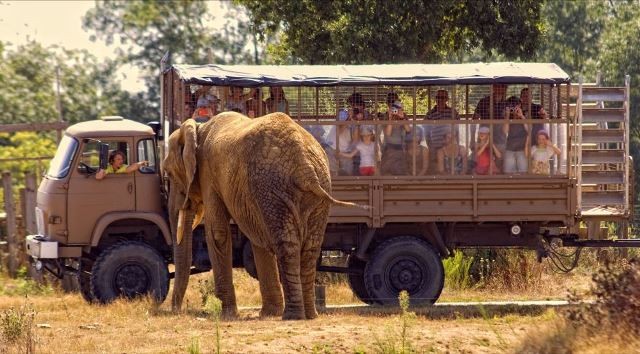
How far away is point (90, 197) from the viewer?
1917 cm

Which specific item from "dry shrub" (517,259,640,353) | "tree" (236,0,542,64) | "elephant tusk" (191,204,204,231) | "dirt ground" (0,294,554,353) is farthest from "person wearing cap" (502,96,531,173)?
"tree" (236,0,542,64)

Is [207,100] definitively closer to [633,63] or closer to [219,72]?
[219,72]

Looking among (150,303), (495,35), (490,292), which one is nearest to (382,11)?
(495,35)

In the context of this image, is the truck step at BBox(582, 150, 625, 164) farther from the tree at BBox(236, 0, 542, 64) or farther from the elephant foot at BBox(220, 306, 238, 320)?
the tree at BBox(236, 0, 542, 64)

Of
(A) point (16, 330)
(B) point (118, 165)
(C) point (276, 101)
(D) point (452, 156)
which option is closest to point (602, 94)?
(D) point (452, 156)

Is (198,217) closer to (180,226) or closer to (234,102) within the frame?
(180,226)

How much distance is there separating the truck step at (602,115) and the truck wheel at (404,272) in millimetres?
2610

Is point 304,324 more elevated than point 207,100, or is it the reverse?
point 207,100

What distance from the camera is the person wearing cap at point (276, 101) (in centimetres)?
1941

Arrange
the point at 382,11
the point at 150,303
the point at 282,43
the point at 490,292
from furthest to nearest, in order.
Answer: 1. the point at 282,43
2. the point at 382,11
3. the point at 490,292
4. the point at 150,303

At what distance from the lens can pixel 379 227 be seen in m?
19.1

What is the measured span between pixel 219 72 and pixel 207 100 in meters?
0.62

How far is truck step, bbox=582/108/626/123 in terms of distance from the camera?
63.7ft

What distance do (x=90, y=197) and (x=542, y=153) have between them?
5.56 meters
